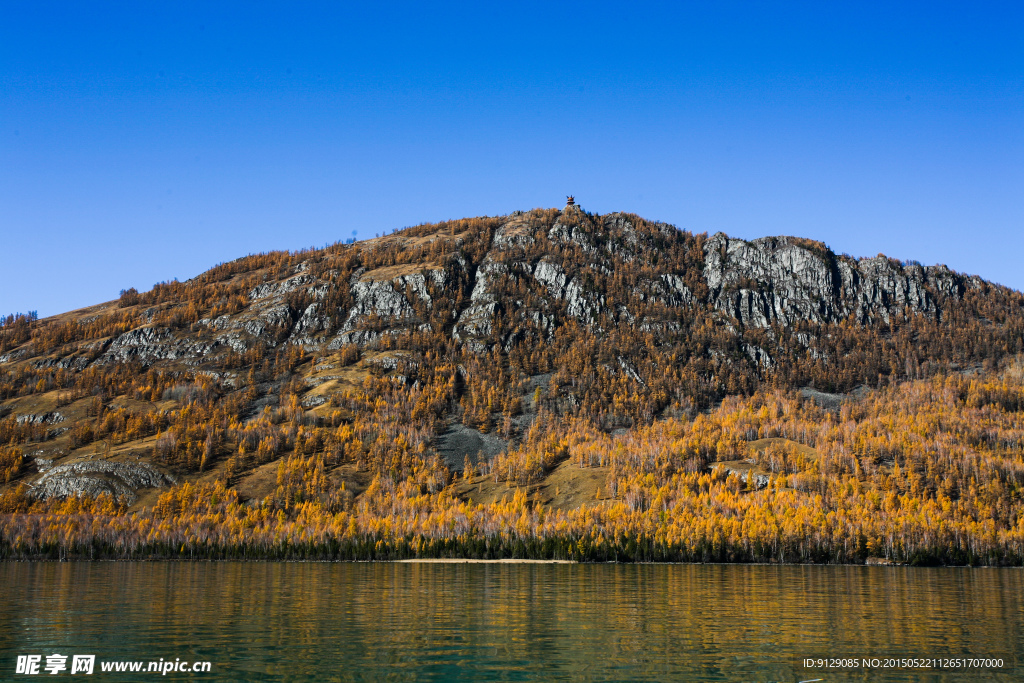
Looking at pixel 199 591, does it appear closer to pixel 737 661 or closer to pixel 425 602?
pixel 425 602

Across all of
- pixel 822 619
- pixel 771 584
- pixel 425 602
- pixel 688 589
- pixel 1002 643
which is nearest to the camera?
pixel 1002 643

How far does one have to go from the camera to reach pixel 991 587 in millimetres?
117062

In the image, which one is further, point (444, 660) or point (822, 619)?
point (822, 619)

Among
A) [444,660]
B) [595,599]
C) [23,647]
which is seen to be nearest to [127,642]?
[23,647]

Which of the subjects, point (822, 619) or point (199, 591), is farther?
point (199, 591)

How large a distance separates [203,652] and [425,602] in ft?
136

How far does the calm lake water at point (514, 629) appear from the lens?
158ft

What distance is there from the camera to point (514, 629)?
67.4m

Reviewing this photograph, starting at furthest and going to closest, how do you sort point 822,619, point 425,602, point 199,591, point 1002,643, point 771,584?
point 771,584 → point 199,591 → point 425,602 → point 822,619 → point 1002,643

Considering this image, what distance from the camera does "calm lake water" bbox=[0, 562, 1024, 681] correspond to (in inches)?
1898

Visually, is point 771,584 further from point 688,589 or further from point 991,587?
point 991,587

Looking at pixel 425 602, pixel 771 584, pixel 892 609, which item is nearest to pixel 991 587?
pixel 771 584

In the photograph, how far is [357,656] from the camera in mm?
52031

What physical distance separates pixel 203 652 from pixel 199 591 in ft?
190
